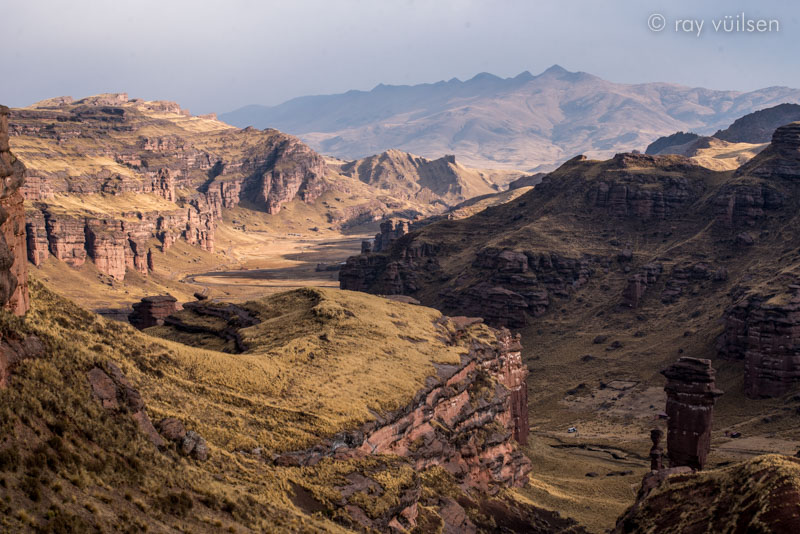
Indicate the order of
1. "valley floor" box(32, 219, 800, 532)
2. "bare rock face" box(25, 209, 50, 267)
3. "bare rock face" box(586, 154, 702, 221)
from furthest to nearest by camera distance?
"bare rock face" box(25, 209, 50, 267) → "bare rock face" box(586, 154, 702, 221) → "valley floor" box(32, 219, 800, 532)

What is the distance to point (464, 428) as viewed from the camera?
2830 inches

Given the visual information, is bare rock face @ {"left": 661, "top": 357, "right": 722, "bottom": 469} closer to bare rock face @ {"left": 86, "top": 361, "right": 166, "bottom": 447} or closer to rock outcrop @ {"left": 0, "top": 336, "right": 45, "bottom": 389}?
bare rock face @ {"left": 86, "top": 361, "right": 166, "bottom": 447}

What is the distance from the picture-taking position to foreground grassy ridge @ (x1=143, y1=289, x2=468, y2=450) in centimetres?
4625

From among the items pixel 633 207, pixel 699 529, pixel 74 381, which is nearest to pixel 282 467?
pixel 74 381

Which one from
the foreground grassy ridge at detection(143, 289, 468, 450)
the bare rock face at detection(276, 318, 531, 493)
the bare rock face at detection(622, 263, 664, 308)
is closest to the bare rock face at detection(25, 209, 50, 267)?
the foreground grassy ridge at detection(143, 289, 468, 450)

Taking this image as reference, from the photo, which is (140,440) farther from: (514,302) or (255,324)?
(514,302)

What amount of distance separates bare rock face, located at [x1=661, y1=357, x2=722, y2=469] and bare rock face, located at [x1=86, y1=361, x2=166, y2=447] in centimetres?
5301

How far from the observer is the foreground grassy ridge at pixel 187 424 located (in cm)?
2573

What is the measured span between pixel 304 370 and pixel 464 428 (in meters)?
18.5

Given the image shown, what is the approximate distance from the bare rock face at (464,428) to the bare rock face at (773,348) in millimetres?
36755

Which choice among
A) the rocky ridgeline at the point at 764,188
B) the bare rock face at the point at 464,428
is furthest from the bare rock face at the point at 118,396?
the rocky ridgeline at the point at 764,188

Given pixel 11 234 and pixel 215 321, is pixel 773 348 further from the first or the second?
pixel 11 234

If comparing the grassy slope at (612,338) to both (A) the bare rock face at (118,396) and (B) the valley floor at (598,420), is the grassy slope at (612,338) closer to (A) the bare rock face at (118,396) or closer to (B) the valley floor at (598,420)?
(B) the valley floor at (598,420)

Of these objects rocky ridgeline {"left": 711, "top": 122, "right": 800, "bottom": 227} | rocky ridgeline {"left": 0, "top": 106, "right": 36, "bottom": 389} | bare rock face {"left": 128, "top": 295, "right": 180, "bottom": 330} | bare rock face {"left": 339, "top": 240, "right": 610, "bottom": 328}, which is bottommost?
bare rock face {"left": 339, "top": 240, "right": 610, "bottom": 328}
